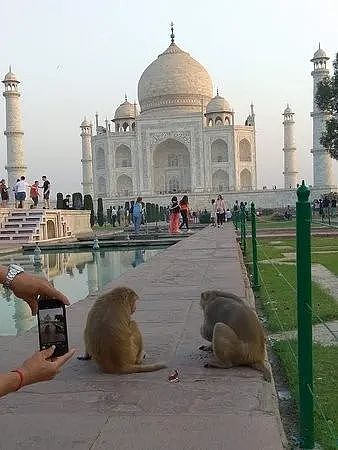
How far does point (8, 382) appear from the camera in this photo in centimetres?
113

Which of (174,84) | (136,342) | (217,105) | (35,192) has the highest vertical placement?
(174,84)

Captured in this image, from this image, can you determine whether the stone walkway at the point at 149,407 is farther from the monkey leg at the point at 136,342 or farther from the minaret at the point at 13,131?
the minaret at the point at 13,131

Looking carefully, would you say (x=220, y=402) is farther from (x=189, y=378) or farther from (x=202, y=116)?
(x=202, y=116)

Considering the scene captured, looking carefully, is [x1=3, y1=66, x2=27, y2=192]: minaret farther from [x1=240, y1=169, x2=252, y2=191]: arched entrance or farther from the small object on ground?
the small object on ground

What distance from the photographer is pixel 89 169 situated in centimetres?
4303

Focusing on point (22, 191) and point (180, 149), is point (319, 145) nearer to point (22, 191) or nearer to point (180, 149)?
point (180, 149)

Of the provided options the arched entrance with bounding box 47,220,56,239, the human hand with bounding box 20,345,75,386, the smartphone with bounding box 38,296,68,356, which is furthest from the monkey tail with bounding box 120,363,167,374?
the arched entrance with bounding box 47,220,56,239

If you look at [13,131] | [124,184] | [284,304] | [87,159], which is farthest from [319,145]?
[284,304]

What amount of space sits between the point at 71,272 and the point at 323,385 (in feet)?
17.9

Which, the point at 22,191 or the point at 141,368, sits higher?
the point at 22,191

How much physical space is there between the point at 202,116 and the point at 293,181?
26.7 feet

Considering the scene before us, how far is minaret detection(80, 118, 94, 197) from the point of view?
42844 mm

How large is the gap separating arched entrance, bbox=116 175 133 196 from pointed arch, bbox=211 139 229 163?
235 inches

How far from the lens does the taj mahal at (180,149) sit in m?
38.5
